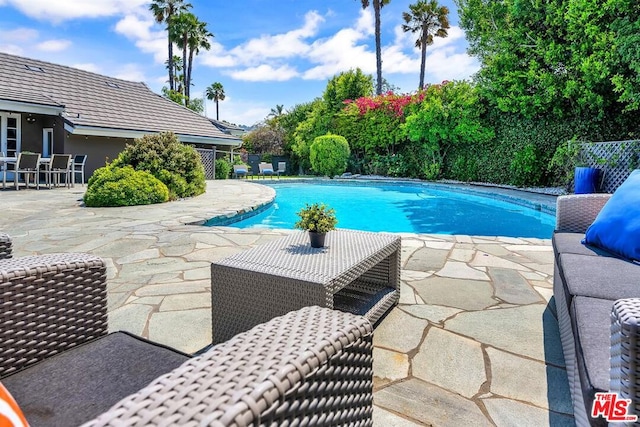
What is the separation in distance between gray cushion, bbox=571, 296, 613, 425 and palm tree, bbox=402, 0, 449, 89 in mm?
23192

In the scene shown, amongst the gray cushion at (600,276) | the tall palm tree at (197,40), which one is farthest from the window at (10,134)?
the tall palm tree at (197,40)

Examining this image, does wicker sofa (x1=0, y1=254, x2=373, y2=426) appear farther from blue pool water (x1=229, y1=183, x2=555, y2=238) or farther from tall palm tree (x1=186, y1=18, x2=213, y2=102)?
tall palm tree (x1=186, y1=18, x2=213, y2=102)

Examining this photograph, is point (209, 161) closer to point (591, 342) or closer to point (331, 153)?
point (331, 153)

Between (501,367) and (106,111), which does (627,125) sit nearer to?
(501,367)

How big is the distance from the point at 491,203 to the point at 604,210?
28.5 feet

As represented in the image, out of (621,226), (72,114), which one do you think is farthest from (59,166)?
(621,226)

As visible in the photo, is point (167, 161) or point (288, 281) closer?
point (288, 281)

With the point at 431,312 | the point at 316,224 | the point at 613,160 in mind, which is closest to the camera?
the point at 316,224

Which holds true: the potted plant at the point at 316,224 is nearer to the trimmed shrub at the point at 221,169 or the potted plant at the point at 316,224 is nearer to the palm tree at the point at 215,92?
the trimmed shrub at the point at 221,169

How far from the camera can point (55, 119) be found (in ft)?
44.0

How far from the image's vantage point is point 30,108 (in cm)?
1206

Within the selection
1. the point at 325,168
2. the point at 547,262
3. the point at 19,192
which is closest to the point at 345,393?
the point at 547,262

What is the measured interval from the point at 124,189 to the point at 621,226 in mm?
8111

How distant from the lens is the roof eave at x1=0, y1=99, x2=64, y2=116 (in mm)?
11438
